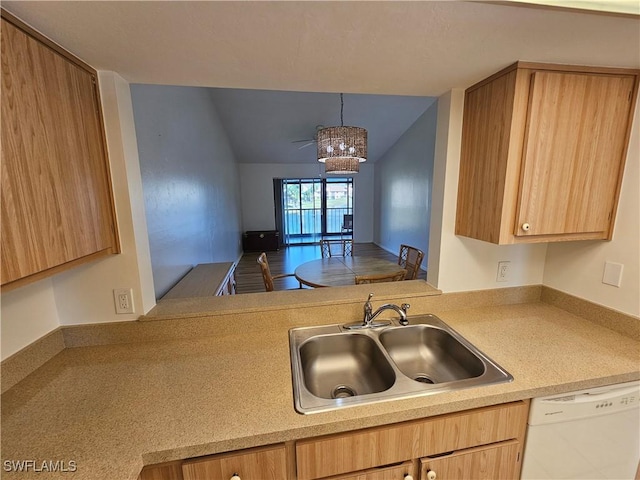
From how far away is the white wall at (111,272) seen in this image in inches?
41.9

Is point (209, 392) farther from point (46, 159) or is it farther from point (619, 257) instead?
point (619, 257)

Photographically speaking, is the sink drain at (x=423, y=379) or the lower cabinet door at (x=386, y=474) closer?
the lower cabinet door at (x=386, y=474)

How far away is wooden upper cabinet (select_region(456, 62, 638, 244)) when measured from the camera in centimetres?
106

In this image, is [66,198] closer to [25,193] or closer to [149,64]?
[25,193]

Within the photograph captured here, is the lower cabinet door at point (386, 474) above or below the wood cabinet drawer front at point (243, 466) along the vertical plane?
below

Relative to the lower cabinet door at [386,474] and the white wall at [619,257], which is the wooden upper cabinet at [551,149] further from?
the lower cabinet door at [386,474]

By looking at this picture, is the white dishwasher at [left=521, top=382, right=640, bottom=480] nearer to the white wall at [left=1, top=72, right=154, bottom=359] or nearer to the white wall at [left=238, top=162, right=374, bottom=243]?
the white wall at [left=1, top=72, right=154, bottom=359]

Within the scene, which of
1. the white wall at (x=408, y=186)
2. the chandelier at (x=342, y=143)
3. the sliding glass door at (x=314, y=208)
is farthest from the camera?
the sliding glass door at (x=314, y=208)

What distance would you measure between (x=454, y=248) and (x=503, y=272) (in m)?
0.35

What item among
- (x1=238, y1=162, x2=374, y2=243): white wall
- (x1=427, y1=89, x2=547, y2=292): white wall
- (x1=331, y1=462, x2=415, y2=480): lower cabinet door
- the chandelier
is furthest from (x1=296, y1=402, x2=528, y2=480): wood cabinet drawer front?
(x1=238, y1=162, x2=374, y2=243): white wall

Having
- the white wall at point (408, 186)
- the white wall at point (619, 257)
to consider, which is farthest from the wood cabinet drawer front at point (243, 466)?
the white wall at point (408, 186)

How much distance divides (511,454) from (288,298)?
1079 millimetres

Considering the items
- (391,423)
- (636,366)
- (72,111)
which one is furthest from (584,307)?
(72,111)

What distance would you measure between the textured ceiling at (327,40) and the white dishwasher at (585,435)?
3.95ft
